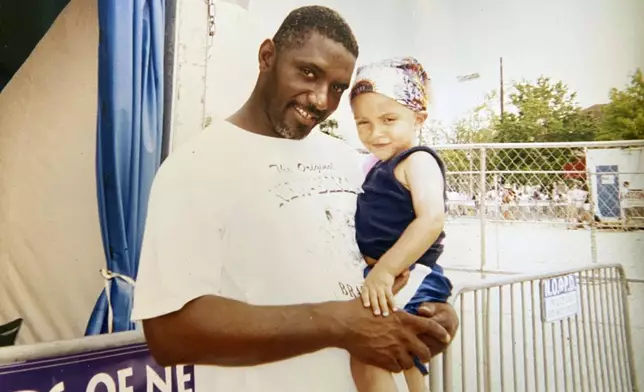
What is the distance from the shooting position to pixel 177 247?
1.00m

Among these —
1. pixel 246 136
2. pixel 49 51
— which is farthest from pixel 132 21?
pixel 246 136

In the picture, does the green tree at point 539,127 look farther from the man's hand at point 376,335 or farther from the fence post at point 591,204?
the man's hand at point 376,335

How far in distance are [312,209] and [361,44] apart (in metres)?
0.45

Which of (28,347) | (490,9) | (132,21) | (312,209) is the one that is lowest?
(28,347)

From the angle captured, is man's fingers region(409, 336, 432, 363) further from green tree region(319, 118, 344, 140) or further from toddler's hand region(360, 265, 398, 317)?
green tree region(319, 118, 344, 140)

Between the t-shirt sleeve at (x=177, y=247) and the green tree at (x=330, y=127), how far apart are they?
1.11ft

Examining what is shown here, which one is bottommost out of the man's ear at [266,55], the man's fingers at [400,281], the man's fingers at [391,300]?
the man's fingers at [391,300]

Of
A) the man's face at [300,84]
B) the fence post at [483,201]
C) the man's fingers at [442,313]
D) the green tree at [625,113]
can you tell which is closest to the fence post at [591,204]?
the green tree at [625,113]

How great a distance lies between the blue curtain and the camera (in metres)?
1.01

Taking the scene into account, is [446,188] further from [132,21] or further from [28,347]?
[28,347]

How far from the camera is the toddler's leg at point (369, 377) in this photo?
3.78 feet

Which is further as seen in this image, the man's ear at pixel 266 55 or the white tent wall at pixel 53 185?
the man's ear at pixel 266 55

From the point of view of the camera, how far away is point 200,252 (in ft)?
3.34

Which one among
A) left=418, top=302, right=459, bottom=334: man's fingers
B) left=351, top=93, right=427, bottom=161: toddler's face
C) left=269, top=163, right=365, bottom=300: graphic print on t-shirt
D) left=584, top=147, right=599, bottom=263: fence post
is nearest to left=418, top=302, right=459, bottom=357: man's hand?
left=418, top=302, right=459, bottom=334: man's fingers
